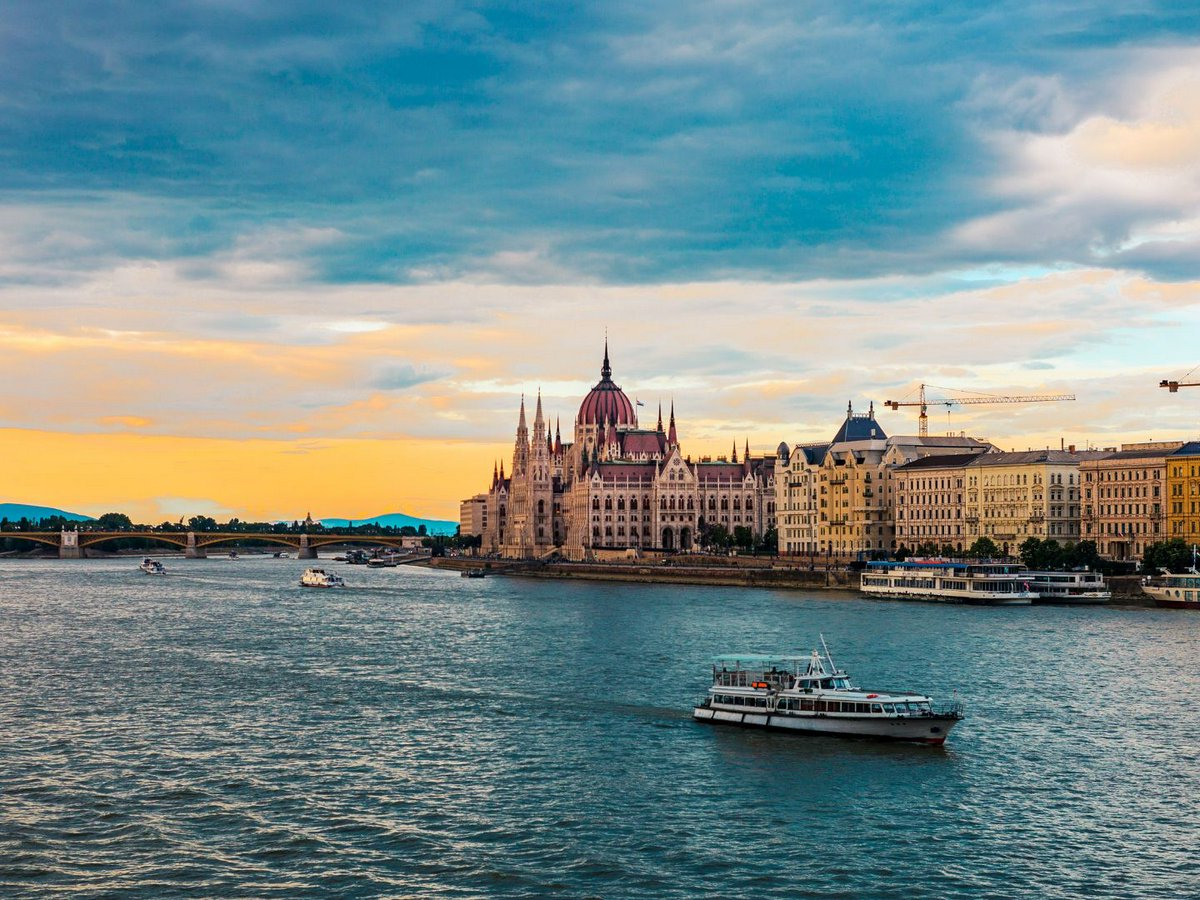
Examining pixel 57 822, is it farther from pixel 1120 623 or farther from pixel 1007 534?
pixel 1007 534

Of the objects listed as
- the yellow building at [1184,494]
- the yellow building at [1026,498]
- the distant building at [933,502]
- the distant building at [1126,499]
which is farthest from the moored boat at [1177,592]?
the distant building at [933,502]

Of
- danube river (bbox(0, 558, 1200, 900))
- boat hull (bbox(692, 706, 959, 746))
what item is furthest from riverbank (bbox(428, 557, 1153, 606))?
boat hull (bbox(692, 706, 959, 746))

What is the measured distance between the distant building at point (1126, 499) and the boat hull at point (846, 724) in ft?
345

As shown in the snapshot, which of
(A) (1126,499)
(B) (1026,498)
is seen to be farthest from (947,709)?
(B) (1026,498)

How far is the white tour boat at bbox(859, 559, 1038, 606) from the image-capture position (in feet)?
442

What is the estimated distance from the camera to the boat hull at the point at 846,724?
55406 mm

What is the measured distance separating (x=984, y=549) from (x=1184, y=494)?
75.9ft

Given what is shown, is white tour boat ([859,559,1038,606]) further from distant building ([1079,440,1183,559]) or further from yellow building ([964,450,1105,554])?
yellow building ([964,450,1105,554])

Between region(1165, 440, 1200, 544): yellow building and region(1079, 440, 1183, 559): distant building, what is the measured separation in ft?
2.67

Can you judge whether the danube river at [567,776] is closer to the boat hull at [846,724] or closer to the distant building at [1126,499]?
the boat hull at [846,724]

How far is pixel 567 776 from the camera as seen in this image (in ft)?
163

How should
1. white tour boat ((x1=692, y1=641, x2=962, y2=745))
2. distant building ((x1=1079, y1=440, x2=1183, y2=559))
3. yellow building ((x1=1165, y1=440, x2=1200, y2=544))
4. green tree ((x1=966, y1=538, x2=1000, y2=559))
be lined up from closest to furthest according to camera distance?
white tour boat ((x1=692, y1=641, x2=962, y2=745)), yellow building ((x1=1165, y1=440, x2=1200, y2=544)), distant building ((x1=1079, y1=440, x2=1183, y2=559)), green tree ((x1=966, y1=538, x2=1000, y2=559))

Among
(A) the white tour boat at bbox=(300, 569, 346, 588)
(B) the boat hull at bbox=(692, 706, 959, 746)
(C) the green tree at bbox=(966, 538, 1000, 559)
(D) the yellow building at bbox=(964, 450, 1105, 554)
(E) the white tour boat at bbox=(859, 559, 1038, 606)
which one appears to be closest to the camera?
(B) the boat hull at bbox=(692, 706, 959, 746)

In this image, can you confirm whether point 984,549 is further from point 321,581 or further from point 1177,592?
point 321,581
